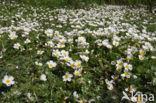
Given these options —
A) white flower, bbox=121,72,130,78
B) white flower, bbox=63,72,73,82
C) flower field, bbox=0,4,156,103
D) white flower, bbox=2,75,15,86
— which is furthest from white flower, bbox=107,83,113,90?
white flower, bbox=2,75,15,86

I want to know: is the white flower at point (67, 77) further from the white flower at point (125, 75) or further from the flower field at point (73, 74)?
the white flower at point (125, 75)

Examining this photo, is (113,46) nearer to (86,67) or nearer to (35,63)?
(86,67)

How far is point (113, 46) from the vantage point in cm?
297

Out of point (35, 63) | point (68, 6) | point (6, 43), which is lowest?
point (35, 63)

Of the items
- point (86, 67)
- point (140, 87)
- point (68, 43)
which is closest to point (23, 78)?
point (86, 67)

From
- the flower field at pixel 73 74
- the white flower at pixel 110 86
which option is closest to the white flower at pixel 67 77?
the flower field at pixel 73 74

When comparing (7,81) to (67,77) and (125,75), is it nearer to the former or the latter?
(67,77)

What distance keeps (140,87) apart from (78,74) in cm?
92

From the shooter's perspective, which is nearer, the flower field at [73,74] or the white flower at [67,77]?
the flower field at [73,74]

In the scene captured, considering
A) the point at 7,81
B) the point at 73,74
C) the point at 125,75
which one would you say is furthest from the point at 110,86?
the point at 7,81

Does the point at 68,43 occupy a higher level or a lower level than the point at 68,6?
lower

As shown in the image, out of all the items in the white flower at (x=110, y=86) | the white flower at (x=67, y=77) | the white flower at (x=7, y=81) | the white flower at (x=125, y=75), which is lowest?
the white flower at (x=110, y=86)

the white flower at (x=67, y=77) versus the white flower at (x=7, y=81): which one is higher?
the white flower at (x=7, y=81)

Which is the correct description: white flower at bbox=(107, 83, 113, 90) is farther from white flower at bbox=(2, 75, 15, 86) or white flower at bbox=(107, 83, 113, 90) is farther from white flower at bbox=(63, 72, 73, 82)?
white flower at bbox=(2, 75, 15, 86)
